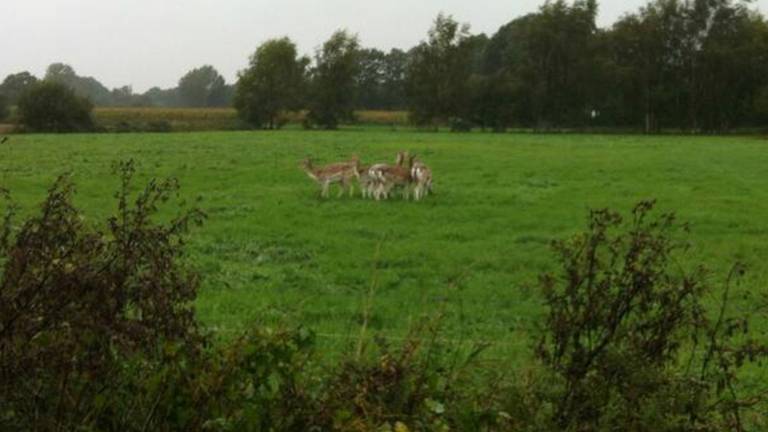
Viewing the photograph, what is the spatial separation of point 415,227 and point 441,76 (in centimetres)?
7126

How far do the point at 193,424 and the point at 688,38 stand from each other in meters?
84.9

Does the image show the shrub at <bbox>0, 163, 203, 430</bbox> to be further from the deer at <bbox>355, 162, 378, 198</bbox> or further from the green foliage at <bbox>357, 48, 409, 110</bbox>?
the green foliage at <bbox>357, 48, 409, 110</bbox>

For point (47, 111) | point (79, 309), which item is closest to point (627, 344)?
point (79, 309)

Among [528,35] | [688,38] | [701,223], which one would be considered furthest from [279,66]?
[701,223]

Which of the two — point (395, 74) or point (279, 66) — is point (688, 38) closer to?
point (279, 66)

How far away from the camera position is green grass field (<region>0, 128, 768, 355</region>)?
9820 millimetres

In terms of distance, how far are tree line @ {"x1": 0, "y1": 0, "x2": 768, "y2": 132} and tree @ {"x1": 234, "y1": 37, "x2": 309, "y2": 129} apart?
10cm

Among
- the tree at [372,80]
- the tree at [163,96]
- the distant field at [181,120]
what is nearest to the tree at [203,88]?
the tree at [163,96]

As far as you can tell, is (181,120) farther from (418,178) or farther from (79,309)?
(79,309)

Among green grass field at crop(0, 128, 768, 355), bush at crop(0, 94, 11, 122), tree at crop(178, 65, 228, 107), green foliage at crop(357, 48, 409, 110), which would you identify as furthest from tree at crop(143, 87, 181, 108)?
green grass field at crop(0, 128, 768, 355)

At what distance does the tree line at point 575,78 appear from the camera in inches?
3150

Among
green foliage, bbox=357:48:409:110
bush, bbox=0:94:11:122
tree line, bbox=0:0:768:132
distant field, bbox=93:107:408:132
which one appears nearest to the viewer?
distant field, bbox=93:107:408:132

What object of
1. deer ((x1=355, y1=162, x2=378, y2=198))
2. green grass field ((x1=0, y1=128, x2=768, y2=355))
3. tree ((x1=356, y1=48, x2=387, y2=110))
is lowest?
green grass field ((x1=0, y1=128, x2=768, y2=355))

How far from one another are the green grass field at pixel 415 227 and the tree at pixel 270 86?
50.5m
